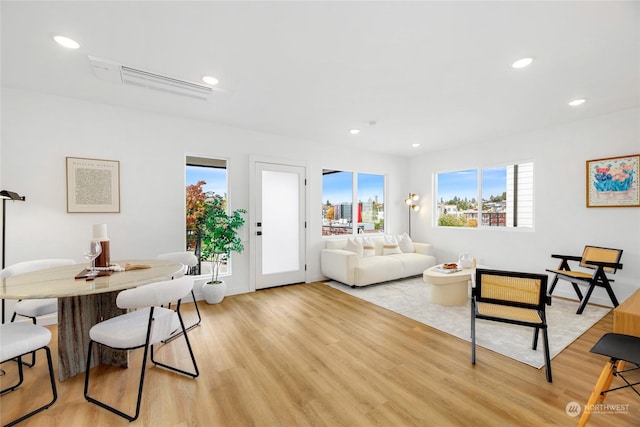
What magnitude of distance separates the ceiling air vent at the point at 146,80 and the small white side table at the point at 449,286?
353cm

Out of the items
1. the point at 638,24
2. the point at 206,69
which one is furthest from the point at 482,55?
the point at 206,69

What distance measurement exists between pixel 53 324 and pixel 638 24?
19.6 feet

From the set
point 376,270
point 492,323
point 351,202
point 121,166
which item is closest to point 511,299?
point 492,323

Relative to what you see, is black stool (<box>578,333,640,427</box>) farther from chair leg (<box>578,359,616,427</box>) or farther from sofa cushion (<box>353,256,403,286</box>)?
sofa cushion (<box>353,256,403,286</box>)

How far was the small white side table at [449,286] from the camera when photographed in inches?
139

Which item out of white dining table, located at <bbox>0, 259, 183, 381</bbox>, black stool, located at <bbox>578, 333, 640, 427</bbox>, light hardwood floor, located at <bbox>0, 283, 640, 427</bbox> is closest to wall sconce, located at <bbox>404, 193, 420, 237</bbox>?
light hardwood floor, located at <bbox>0, 283, 640, 427</bbox>

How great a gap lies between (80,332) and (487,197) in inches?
233

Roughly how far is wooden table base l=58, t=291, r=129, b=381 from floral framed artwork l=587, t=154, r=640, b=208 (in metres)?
5.78

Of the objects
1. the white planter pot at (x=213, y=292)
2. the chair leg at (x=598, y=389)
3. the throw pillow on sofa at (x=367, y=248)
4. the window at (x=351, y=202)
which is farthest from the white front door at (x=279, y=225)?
the chair leg at (x=598, y=389)

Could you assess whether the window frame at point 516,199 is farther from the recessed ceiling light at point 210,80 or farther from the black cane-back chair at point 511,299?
the recessed ceiling light at point 210,80

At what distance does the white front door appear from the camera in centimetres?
441

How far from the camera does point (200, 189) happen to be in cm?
406

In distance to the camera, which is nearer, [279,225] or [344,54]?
[344,54]
